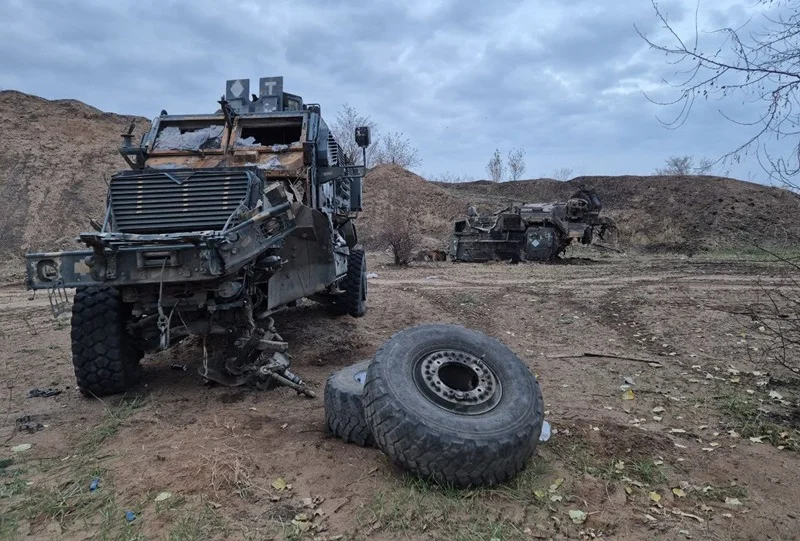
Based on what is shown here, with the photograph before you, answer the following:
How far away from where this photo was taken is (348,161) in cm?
837

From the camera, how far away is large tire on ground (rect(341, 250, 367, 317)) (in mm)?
7648

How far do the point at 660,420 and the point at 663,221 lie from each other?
2435 cm

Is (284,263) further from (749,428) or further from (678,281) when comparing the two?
(678,281)

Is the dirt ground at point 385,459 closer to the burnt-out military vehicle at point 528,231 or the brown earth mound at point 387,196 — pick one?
the burnt-out military vehicle at point 528,231

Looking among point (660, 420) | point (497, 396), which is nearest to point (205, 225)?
point (497, 396)

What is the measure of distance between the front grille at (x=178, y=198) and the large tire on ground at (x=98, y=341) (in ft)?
2.05

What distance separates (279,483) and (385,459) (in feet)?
1.99

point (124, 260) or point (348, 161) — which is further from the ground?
point (348, 161)

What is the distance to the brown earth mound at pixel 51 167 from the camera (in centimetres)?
1967

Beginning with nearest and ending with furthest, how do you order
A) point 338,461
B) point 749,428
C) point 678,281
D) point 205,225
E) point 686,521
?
1. point 686,521
2. point 338,461
3. point 749,428
4. point 205,225
5. point 678,281

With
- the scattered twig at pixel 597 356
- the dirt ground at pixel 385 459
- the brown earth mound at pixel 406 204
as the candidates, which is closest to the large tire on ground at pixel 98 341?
the dirt ground at pixel 385 459

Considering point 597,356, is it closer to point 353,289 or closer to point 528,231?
point 353,289

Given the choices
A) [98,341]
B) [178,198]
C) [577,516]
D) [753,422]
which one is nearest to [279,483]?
[577,516]

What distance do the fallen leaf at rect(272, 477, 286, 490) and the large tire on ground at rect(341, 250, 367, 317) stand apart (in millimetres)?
4450
